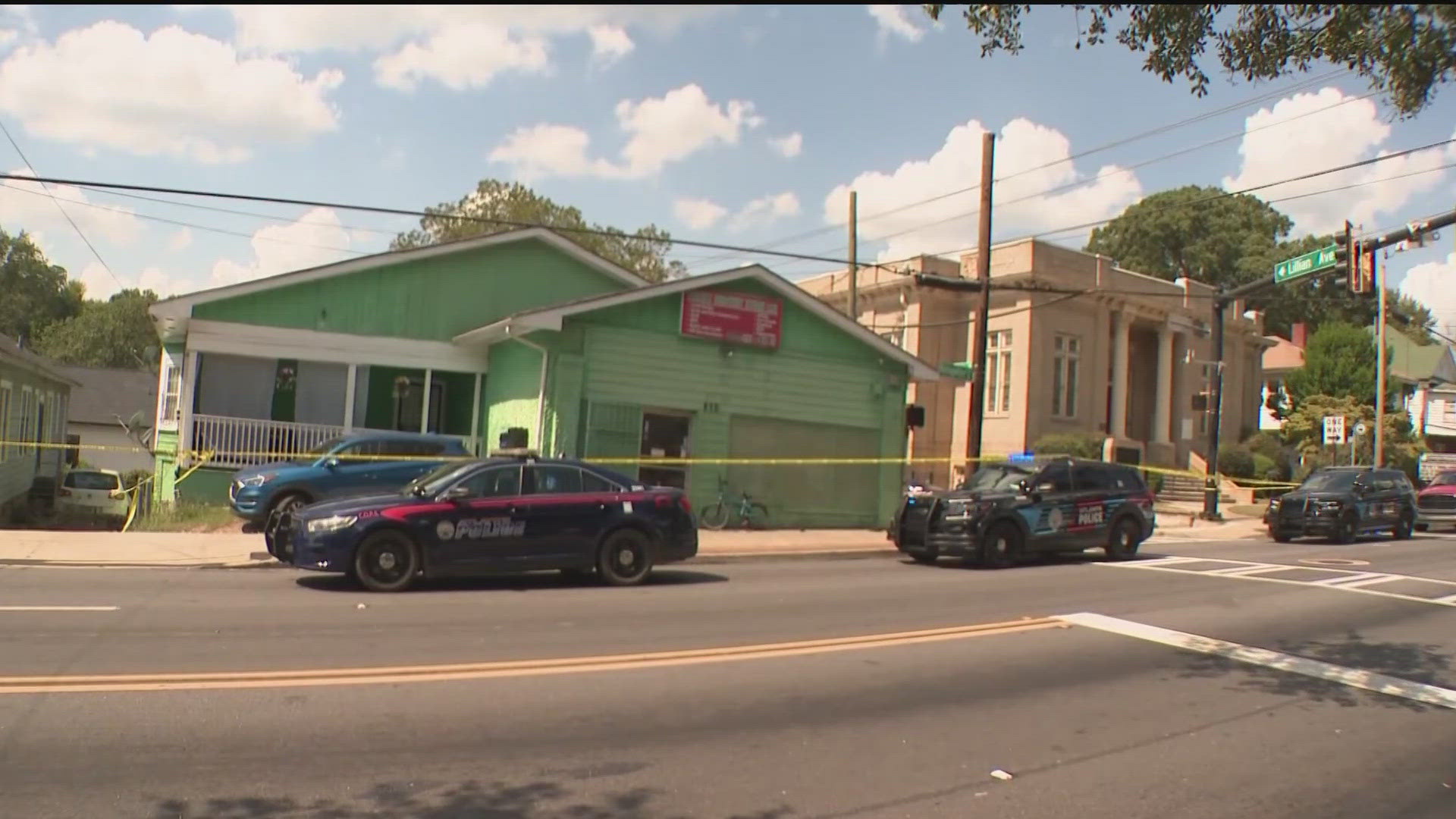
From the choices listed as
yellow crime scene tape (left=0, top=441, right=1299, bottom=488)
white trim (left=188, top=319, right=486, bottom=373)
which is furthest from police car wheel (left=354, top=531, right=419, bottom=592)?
white trim (left=188, top=319, right=486, bottom=373)

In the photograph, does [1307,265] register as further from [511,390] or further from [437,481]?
[437,481]

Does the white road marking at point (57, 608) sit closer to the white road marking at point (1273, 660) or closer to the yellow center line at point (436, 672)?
the yellow center line at point (436, 672)

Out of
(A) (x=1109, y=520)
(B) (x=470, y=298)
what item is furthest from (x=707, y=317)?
(A) (x=1109, y=520)

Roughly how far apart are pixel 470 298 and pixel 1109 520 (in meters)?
13.5

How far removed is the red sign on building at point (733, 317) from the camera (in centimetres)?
1998

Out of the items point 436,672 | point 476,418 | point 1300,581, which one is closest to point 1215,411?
point 1300,581

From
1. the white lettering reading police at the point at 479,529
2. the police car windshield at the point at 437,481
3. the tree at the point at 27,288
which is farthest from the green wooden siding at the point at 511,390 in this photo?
the tree at the point at 27,288

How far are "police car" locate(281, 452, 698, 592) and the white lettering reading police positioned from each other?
10mm

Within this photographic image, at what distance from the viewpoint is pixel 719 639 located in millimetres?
9055

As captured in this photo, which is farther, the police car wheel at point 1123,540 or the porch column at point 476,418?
the porch column at point 476,418

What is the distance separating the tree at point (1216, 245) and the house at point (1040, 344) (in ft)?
94.0

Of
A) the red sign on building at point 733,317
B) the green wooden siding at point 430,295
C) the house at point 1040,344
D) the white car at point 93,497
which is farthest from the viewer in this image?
the house at point 1040,344

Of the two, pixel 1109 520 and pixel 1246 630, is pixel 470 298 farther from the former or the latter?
pixel 1246 630

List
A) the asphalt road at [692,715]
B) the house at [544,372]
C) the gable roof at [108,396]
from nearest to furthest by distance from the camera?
the asphalt road at [692,715] → the house at [544,372] → the gable roof at [108,396]
